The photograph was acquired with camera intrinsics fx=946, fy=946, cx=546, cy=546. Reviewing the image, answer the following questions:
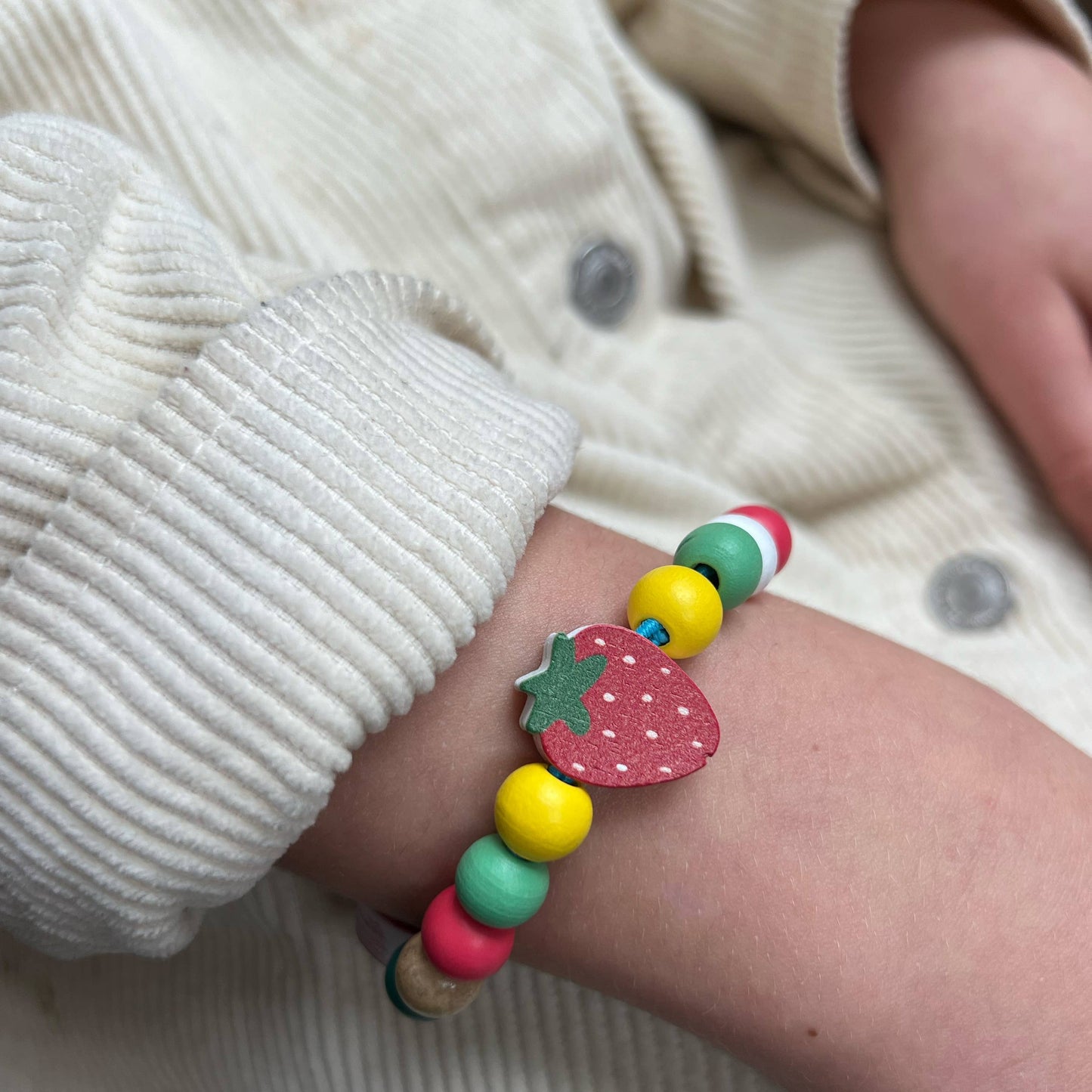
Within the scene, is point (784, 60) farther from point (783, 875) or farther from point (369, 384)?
point (783, 875)

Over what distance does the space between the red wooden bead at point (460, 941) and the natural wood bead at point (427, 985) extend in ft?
0.03

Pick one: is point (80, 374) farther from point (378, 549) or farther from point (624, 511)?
point (624, 511)

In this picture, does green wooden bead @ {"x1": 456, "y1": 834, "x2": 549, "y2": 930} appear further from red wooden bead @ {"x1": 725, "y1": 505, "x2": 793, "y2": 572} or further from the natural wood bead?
red wooden bead @ {"x1": 725, "y1": 505, "x2": 793, "y2": 572}

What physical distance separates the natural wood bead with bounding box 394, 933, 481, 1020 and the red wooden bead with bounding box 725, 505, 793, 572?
0.26 m

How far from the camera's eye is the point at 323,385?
1.39 feet

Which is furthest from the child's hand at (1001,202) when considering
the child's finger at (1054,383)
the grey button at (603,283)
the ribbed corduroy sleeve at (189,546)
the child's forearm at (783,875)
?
the ribbed corduroy sleeve at (189,546)

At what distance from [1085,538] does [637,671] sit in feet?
1.60

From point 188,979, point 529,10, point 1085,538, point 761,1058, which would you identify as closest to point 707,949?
point 761,1058

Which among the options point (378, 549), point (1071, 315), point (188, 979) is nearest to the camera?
point (378, 549)

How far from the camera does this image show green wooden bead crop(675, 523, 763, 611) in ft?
1.52

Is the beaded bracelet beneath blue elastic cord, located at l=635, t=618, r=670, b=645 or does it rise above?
beneath

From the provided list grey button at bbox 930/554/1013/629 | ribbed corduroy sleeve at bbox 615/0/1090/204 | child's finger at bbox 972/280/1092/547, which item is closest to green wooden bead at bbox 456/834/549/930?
grey button at bbox 930/554/1013/629

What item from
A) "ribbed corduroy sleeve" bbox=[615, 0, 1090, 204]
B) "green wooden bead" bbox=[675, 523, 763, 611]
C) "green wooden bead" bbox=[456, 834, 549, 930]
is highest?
"ribbed corduroy sleeve" bbox=[615, 0, 1090, 204]

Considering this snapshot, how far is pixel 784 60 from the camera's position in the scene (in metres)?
0.82
